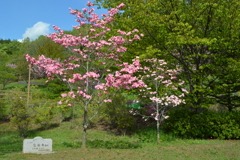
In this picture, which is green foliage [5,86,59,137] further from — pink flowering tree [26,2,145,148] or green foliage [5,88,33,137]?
pink flowering tree [26,2,145,148]

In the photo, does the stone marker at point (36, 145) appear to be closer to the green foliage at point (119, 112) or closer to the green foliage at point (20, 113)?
the green foliage at point (119, 112)

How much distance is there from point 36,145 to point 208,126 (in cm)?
790

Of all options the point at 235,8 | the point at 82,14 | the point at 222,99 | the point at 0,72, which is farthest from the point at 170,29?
the point at 0,72

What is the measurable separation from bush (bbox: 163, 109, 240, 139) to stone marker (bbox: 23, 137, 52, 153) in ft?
21.3

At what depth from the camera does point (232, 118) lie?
444 inches

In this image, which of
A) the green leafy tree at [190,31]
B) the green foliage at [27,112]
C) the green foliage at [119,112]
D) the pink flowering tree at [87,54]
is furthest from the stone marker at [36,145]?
the green foliage at [27,112]

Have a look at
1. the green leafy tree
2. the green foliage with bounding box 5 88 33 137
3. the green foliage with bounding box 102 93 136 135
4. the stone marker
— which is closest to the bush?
the green leafy tree

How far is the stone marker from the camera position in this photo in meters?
7.51

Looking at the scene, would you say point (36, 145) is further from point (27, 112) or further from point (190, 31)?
point (190, 31)

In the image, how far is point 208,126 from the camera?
1103 centimetres

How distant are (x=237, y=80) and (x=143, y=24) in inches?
221

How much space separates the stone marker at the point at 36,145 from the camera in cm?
751

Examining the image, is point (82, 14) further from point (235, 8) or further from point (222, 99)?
point (222, 99)

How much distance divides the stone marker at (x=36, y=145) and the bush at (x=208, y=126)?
6.49 meters
